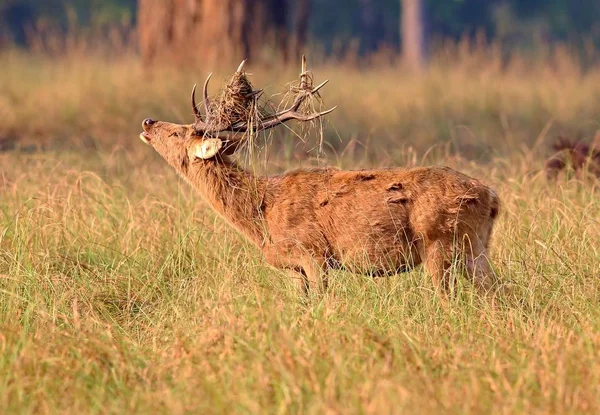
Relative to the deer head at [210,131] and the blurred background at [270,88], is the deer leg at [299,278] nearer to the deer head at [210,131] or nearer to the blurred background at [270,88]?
the deer head at [210,131]

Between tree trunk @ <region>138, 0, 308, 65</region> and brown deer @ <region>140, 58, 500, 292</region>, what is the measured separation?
23.7 ft

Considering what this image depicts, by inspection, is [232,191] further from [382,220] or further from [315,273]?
[382,220]

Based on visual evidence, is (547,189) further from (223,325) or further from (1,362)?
(1,362)

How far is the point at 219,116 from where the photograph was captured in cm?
614

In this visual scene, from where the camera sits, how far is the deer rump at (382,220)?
230 inches

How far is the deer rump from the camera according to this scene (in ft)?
19.2

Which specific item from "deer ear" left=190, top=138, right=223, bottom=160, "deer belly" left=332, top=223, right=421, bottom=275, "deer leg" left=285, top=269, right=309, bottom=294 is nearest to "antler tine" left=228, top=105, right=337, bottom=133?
"deer ear" left=190, top=138, right=223, bottom=160

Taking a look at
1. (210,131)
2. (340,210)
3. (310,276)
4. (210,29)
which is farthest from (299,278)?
(210,29)

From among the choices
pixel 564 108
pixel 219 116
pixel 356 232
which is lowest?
pixel 564 108

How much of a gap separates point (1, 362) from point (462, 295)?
7.82ft

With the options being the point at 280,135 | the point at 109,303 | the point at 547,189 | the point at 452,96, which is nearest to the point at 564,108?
the point at 452,96

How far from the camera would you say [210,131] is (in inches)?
248

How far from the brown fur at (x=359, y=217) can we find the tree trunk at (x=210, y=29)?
24.0 ft

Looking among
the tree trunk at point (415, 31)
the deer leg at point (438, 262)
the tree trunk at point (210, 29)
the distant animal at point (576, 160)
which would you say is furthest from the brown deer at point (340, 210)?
the tree trunk at point (415, 31)
